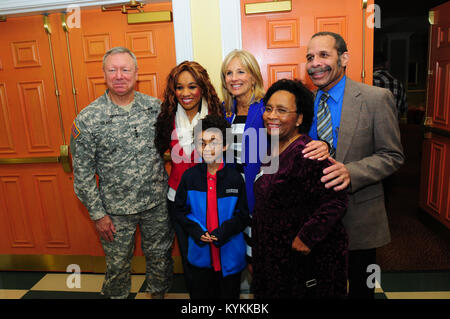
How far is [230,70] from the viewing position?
1821mm

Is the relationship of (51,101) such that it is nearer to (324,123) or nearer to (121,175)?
(121,175)

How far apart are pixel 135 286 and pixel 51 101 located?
1625mm

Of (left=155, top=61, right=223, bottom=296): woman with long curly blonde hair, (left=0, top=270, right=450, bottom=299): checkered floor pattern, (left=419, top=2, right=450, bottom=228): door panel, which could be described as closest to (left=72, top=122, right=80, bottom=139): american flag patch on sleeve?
(left=155, top=61, right=223, bottom=296): woman with long curly blonde hair

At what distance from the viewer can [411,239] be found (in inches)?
121

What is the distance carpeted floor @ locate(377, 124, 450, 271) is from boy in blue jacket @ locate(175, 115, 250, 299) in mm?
1618

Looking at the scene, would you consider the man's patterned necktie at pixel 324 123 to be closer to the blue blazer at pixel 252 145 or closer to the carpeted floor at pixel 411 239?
the blue blazer at pixel 252 145

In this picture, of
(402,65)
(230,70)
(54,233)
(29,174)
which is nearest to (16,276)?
(54,233)

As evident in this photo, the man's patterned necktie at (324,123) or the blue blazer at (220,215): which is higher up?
the man's patterned necktie at (324,123)

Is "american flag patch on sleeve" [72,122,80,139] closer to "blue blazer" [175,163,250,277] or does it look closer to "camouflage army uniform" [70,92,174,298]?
"camouflage army uniform" [70,92,174,298]

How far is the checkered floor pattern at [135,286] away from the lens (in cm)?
230

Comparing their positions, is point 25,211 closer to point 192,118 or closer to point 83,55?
point 83,55

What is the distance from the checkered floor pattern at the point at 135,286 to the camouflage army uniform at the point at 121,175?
49 cm

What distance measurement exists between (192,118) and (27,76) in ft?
5.18

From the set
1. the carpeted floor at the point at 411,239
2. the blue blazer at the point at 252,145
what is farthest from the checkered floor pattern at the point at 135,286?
the blue blazer at the point at 252,145
